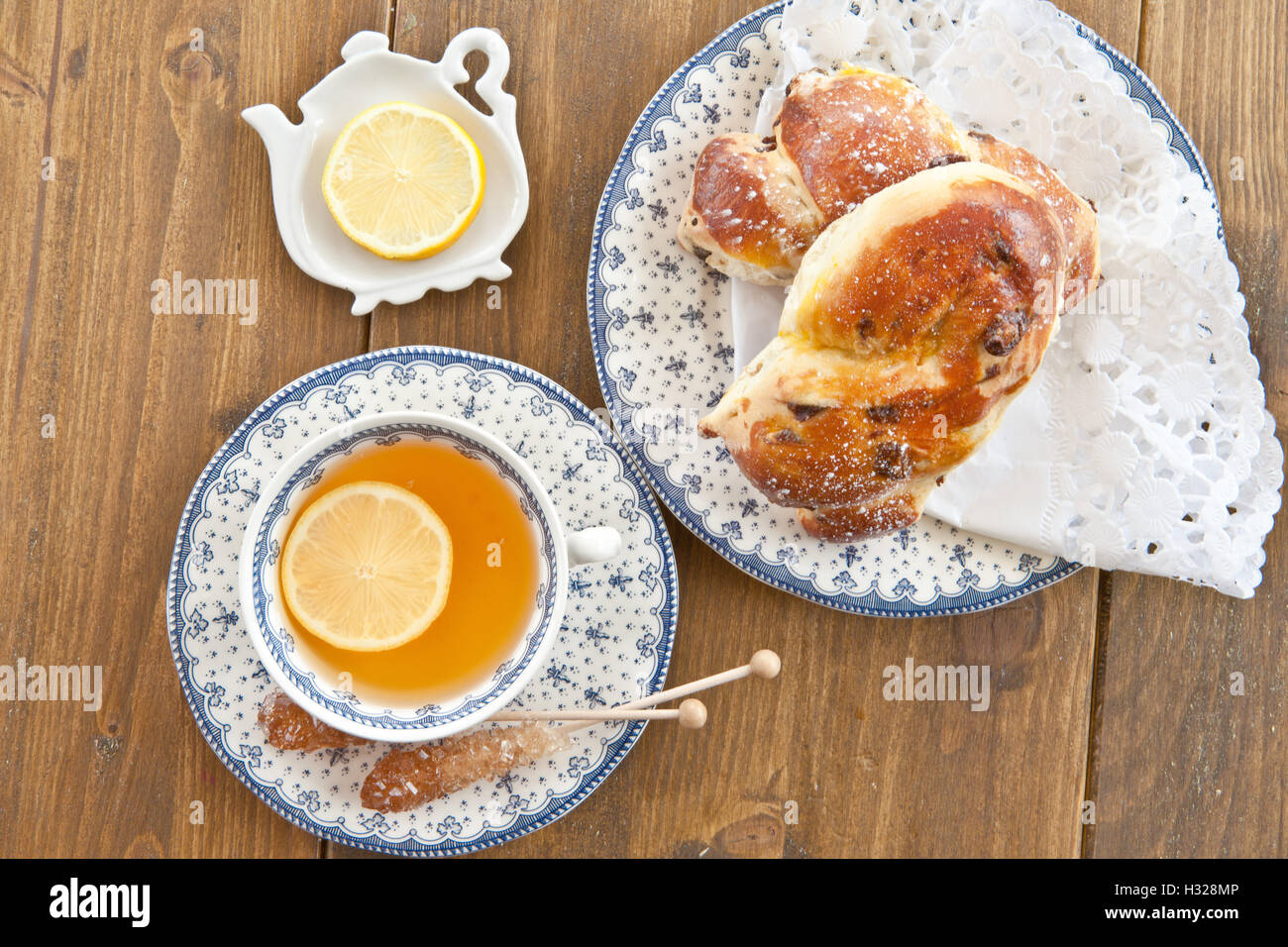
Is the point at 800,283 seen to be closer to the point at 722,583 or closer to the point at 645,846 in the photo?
the point at 722,583

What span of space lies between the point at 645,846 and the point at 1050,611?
79cm

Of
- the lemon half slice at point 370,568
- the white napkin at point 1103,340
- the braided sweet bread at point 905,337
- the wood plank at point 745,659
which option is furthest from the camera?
the wood plank at point 745,659

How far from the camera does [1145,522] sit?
1.35 m

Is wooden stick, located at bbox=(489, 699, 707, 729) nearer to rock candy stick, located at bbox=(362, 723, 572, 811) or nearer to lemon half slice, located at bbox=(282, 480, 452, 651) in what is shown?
rock candy stick, located at bbox=(362, 723, 572, 811)

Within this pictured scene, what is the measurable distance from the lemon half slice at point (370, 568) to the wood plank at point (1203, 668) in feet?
3.73

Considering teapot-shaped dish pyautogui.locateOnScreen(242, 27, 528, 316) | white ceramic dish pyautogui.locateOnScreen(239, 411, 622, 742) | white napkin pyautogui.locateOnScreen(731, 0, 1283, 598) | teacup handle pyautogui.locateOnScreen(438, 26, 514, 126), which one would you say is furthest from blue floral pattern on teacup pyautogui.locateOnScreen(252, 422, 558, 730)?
teacup handle pyautogui.locateOnScreen(438, 26, 514, 126)

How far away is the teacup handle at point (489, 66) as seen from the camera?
1.44 m

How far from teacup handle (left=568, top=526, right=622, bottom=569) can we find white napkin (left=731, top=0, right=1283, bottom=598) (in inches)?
14.8

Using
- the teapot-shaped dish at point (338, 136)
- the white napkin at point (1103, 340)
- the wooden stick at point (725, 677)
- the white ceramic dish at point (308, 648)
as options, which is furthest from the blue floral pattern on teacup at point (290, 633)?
the white napkin at point (1103, 340)

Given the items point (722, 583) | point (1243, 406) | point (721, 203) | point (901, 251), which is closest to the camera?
point (901, 251)

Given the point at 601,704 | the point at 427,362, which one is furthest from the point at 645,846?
the point at 427,362

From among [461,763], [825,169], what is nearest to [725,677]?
→ [461,763]

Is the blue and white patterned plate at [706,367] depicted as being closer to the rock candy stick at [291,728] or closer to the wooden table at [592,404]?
the wooden table at [592,404]

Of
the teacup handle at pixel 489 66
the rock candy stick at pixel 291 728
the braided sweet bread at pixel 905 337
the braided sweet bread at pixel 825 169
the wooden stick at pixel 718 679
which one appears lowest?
the rock candy stick at pixel 291 728
